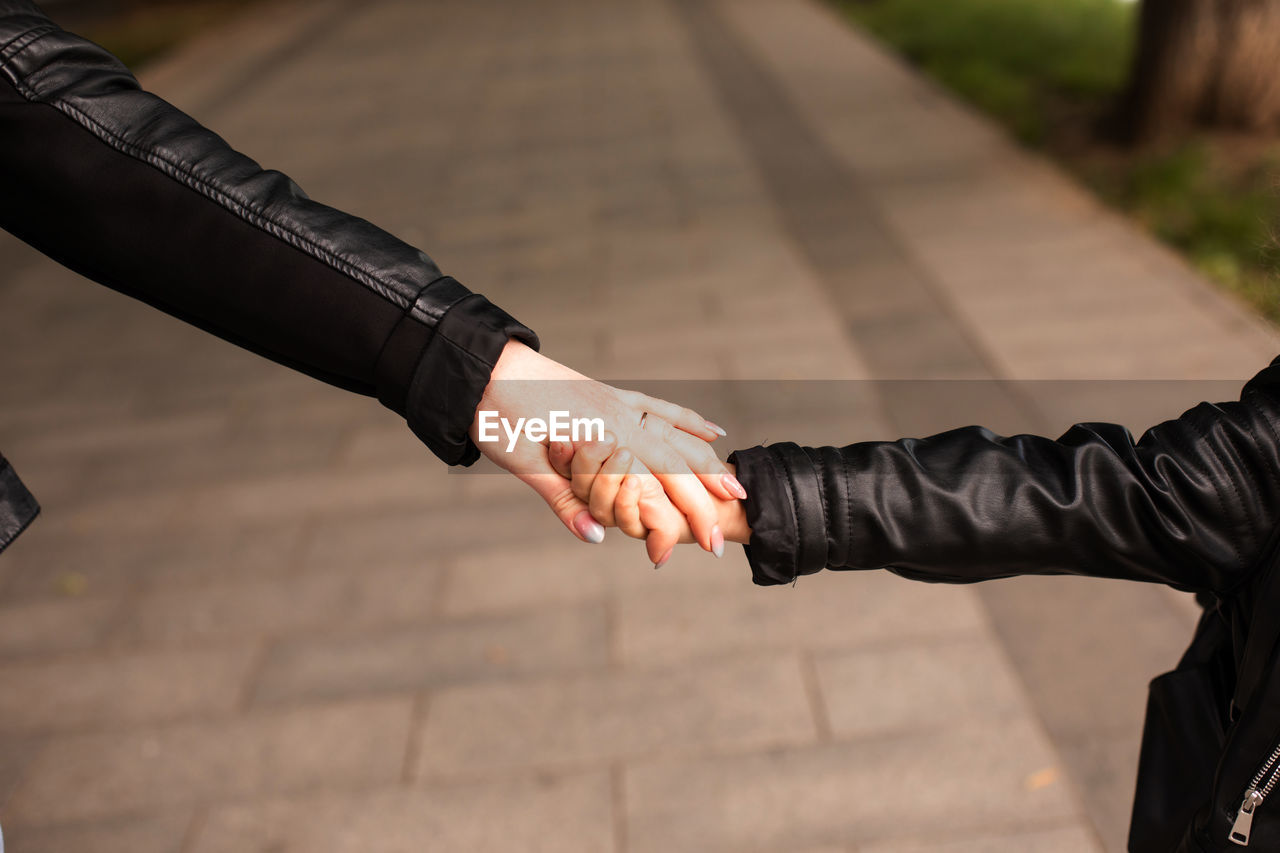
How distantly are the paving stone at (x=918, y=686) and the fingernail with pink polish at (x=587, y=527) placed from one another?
1190mm

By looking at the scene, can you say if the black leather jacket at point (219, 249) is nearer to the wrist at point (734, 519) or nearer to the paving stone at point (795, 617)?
the wrist at point (734, 519)

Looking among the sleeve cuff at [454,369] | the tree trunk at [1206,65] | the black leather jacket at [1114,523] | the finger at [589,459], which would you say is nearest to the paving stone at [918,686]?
the black leather jacket at [1114,523]

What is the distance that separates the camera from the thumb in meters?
1.52

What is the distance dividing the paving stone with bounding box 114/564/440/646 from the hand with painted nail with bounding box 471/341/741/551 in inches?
60.5

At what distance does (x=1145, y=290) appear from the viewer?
15.1 ft

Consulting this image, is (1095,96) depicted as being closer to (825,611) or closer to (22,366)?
(825,611)

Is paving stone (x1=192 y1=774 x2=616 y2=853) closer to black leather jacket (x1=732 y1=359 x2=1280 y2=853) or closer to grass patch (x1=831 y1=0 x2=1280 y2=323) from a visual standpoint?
black leather jacket (x1=732 y1=359 x2=1280 y2=853)

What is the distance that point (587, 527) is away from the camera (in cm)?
152

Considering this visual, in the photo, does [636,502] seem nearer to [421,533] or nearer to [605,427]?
[605,427]

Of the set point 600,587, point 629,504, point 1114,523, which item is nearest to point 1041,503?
point 1114,523

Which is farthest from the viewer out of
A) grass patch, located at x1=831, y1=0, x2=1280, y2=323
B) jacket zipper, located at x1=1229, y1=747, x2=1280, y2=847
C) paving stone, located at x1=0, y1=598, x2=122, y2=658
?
grass patch, located at x1=831, y1=0, x2=1280, y2=323

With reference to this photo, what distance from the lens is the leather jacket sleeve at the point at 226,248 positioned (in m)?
1.28

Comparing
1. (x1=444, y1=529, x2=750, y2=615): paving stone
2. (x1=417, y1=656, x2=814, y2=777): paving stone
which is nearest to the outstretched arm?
(x1=417, y1=656, x2=814, y2=777): paving stone

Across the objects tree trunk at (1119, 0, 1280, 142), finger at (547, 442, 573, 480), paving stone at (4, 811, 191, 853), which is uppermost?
finger at (547, 442, 573, 480)
